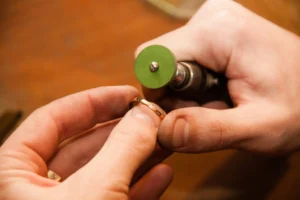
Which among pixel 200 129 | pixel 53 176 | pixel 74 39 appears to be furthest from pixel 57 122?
pixel 74 39

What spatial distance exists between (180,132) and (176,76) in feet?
0.22

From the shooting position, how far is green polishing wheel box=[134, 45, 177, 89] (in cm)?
39

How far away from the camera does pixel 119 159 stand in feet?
1.16

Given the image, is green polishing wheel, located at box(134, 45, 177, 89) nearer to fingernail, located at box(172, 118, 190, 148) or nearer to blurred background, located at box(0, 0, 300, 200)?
fingernail, located at box(172, 118, 190, 148)

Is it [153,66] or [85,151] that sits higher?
[153,66]

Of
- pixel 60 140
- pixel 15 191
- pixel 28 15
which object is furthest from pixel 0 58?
pixel 15 191

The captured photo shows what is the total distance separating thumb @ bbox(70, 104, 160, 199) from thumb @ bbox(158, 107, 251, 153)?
0.03 metres

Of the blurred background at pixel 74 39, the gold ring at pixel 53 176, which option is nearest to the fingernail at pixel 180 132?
the gold ring at pixel 53 176

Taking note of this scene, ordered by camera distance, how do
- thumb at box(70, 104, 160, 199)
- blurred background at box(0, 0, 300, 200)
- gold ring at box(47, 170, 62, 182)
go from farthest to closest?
blurred background at box(0, 0, 300, 200) < gold ring at box(47, 170, 62, 182) < thumb at box(70, 104, 160, 199)

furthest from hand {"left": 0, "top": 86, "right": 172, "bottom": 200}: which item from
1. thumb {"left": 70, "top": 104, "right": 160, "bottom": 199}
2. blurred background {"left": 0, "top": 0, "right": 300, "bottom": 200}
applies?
blurred background {"left": 0, "top": 0, "right": 300, "bottom": 200}

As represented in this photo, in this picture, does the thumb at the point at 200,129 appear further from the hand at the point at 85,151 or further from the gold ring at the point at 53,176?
the gold ring at the point at 53,176

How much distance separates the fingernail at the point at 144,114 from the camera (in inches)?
15.8

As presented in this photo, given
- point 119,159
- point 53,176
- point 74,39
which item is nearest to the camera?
point 119,159

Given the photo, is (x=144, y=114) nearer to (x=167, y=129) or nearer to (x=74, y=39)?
(x=167, y=129)
